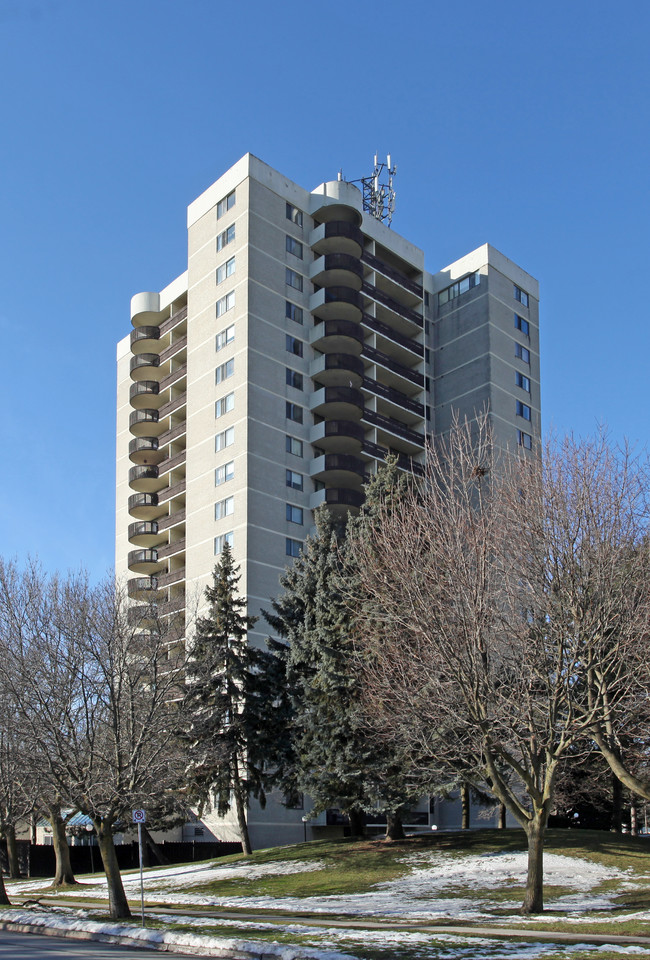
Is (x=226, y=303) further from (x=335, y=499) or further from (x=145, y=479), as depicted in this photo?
(x=145, y=479)

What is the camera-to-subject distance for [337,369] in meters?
66.6

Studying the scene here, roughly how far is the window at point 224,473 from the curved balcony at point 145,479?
1280 cm

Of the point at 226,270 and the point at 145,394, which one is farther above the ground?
the point at 226,270

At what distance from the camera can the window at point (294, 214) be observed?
68.7m

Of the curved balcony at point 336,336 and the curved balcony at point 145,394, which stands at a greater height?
the curved balcony at point 336,336

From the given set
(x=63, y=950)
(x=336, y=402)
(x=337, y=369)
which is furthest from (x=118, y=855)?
(x=63, y=950)

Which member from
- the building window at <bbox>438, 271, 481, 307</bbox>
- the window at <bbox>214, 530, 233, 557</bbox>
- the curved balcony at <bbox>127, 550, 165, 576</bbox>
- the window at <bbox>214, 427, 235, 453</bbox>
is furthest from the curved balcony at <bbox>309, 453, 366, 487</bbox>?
the building window at <bbox>438, 271, 481, 307</bbox>

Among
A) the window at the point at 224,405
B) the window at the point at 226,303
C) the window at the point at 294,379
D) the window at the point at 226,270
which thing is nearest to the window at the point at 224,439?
the window at the point at 224,405

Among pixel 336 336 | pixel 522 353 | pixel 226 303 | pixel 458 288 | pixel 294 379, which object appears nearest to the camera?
pixel 226 303

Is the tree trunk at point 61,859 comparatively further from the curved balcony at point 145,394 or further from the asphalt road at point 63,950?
the curved balcony at point 145,394

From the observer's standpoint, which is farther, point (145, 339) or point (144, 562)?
point (145, 339)

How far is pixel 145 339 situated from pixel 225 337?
16578 millimetres

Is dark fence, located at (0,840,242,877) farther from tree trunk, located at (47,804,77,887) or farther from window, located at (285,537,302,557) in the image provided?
window, located at (285,537,302,557)

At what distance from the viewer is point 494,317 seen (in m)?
75.1
